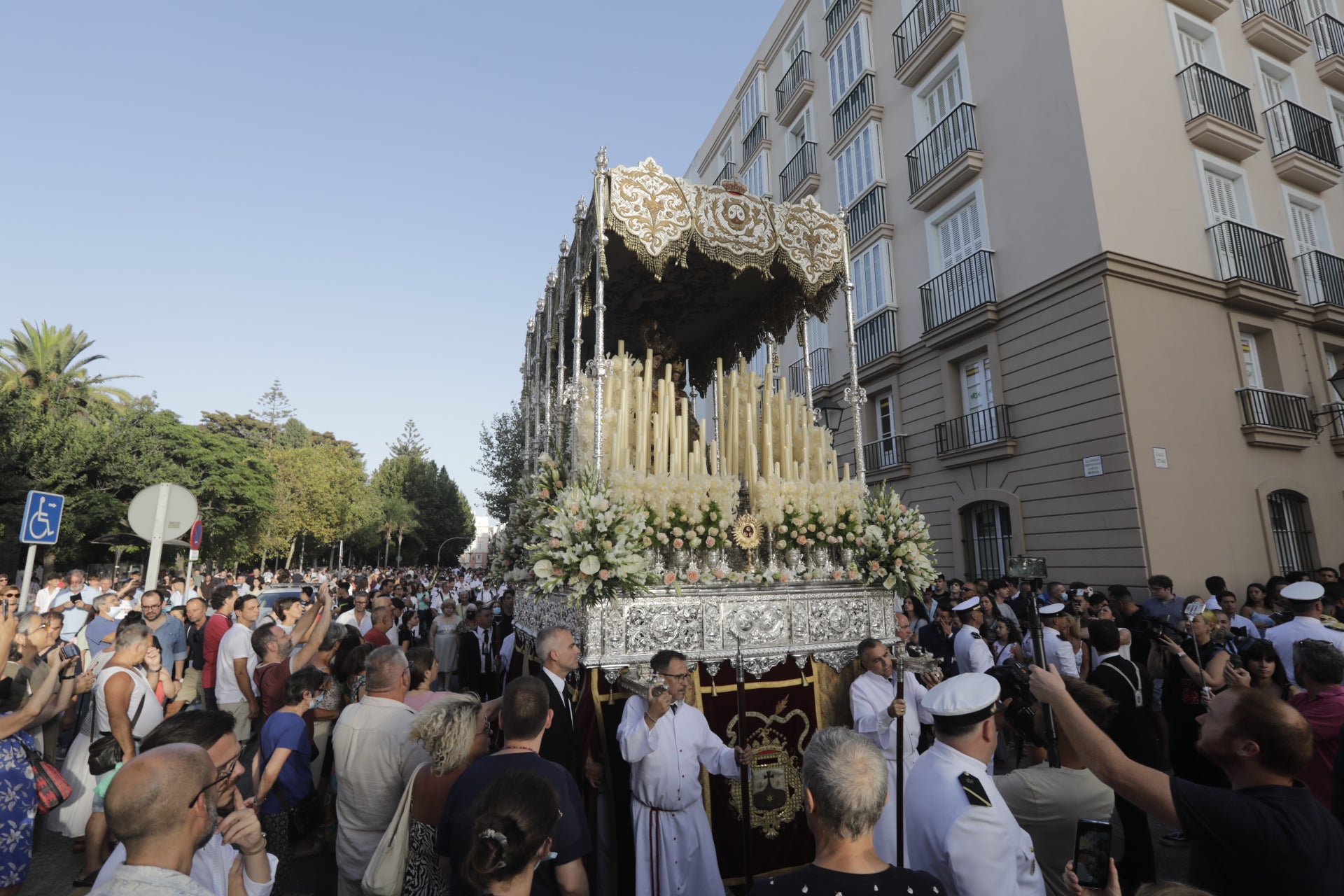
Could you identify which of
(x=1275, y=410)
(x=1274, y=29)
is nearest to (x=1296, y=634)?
(x=1275, y=410)

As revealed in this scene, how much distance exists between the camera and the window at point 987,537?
13.2m

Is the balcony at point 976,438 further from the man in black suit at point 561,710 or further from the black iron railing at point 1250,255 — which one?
the man in black suit at point 561,710

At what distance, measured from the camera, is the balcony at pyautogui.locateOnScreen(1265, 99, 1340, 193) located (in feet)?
46.8

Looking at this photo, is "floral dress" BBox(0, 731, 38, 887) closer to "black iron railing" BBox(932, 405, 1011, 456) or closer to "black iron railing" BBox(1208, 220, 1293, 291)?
"black iron railing" BBox(932, 405, 1011, 456)

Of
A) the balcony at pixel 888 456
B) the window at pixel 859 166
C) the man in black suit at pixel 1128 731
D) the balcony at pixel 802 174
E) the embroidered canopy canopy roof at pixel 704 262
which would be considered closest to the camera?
the man in black suit at pixel 1128 731

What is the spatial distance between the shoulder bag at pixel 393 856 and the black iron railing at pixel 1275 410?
14839 millimetres

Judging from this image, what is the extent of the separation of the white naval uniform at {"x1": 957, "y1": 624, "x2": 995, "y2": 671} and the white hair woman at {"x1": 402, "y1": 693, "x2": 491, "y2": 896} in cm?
534

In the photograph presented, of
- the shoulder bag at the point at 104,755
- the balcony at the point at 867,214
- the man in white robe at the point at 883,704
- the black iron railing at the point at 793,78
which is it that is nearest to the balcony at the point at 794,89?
the black iron railing at the point at 793,78

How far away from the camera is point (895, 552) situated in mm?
6062

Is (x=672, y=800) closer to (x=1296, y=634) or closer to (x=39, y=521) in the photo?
(x=1296, y=634)

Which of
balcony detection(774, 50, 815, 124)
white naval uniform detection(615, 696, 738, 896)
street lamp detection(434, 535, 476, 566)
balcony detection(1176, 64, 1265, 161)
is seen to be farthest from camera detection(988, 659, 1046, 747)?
street lamp detection(434, 535, 476, 566)

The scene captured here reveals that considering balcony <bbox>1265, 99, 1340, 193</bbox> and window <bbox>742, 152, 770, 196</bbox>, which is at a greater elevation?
window <bbox>742, 152, 770, 196</bbox>

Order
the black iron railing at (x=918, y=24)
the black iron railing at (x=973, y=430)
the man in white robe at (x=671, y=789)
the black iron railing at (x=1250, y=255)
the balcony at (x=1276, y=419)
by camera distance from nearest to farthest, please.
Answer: the man in white robe at (x=671, y=789), the balcony at (x=1276, y=419), the black iron railing at (x=1250, y=255), the black iron railing at (x=973, y=430), the black iron railing at (x=918, y=24)

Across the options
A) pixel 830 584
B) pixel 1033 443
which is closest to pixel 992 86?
pixel 1033 443
